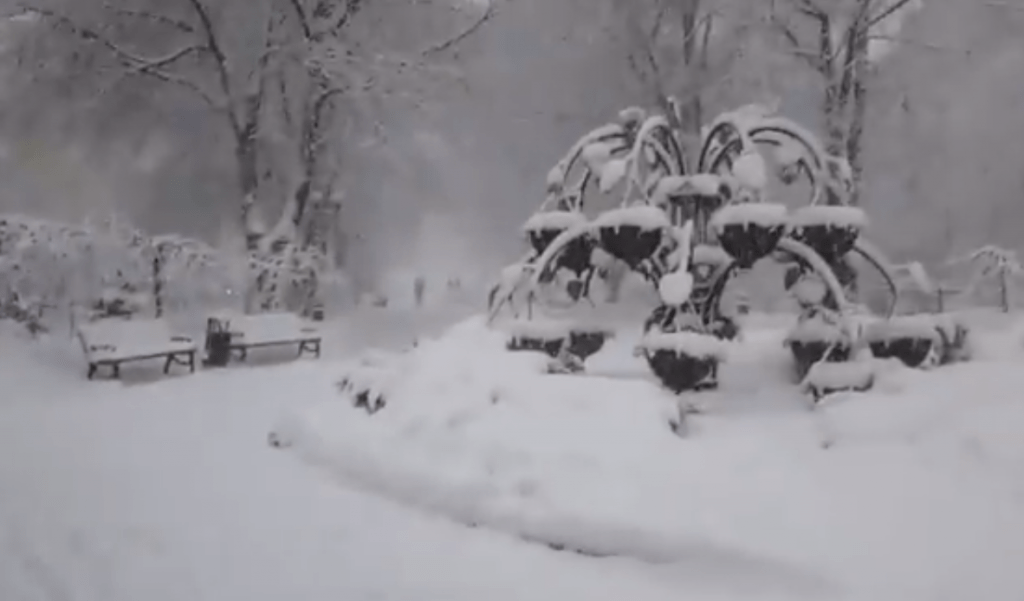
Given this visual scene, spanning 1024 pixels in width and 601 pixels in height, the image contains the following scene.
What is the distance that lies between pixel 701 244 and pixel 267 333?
28.0 ft

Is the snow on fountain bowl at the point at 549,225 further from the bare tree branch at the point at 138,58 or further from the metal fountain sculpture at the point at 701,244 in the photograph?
the bare tree branch at the point at 138,58

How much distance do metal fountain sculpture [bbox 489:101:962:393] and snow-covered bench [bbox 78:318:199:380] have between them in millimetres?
6237

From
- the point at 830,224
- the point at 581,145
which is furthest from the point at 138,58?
the point at 830,224

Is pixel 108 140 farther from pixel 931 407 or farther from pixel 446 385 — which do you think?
pixel 931 407

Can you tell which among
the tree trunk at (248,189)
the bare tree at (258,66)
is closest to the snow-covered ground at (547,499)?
the tree trunk at (248,189)

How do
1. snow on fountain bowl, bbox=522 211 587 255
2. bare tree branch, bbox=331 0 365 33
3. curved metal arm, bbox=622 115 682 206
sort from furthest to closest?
1. bare tree branch, bbox=331 0 365 33
2. snow on fountain bowl, bbox=522 211 587 255
3. curved metal arm, bbox=622 115 682 206

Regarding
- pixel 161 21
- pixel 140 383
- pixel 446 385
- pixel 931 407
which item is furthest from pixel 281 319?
pixel 931 407

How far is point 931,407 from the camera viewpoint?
530 cm

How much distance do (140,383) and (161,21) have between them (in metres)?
8.15

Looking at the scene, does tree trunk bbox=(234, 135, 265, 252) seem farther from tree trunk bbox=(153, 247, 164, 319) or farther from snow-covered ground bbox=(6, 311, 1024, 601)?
snow-covered ground bbox=(6, 311, 1024, 601)

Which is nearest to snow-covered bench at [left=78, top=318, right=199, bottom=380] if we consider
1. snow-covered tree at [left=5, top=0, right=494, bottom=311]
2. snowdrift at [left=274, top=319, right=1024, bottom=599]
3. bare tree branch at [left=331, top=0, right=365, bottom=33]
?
snow-covered tree at [left=5, top=0, right=494, bottom=311]

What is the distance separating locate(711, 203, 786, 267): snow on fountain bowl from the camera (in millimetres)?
6125

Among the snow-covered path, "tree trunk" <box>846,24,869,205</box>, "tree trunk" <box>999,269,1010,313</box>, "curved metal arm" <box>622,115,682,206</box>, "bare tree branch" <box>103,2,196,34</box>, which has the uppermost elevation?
"bare tree branch" <box>103,2,196,34</box>

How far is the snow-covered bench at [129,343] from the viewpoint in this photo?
11.5 metres
